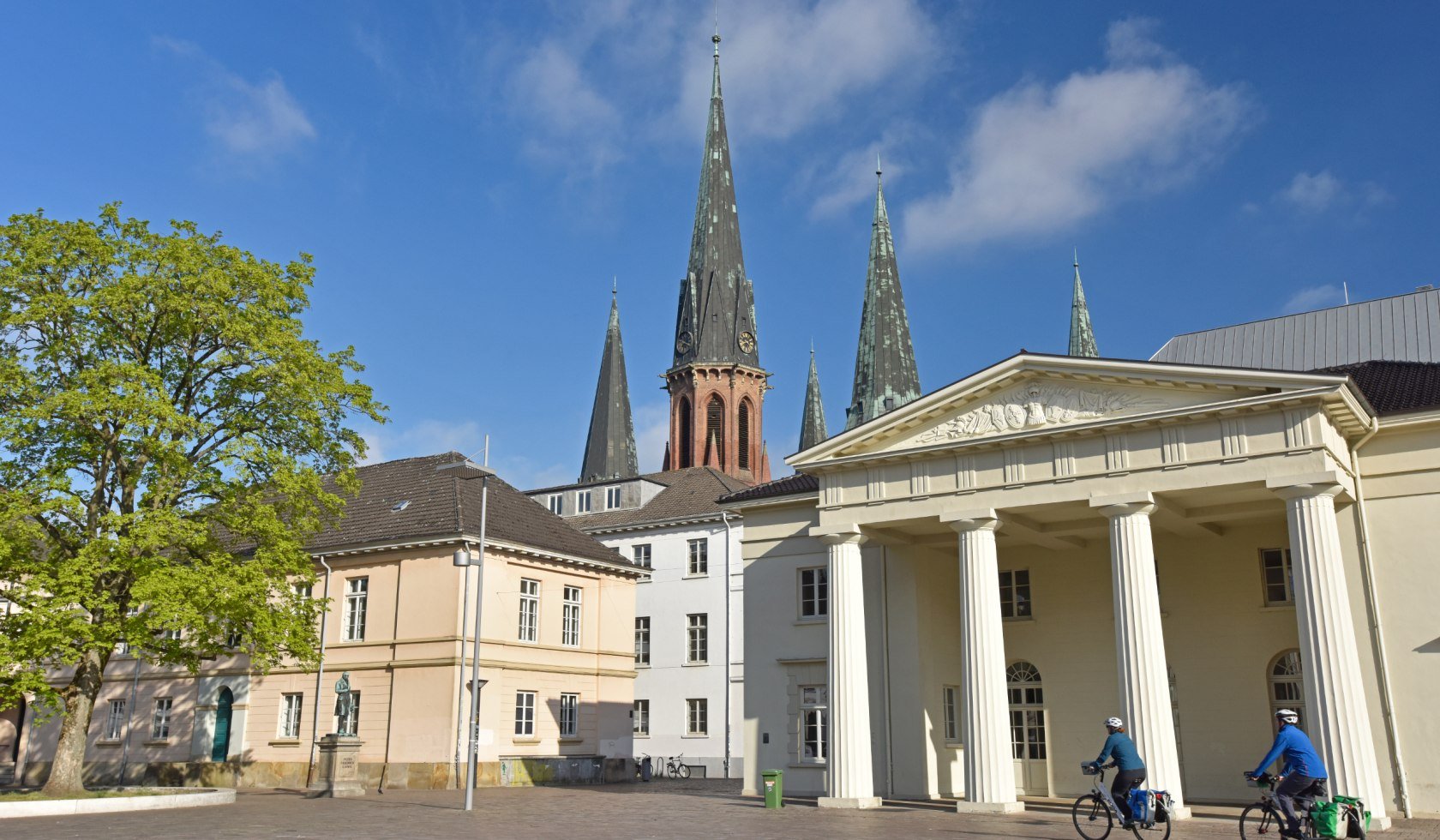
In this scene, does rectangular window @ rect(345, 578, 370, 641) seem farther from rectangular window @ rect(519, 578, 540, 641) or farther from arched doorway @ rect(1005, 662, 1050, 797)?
arched doorway @ rect(1005, 662, 1050, 797)

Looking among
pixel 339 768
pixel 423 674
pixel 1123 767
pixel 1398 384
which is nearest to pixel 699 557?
pixel 423 674

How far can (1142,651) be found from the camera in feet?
74.8

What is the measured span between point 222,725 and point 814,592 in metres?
20.5

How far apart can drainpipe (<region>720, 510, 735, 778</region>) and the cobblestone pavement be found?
683 inches

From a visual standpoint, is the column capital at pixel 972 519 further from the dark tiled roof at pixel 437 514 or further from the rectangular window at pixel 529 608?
the rectangular window at pixel 529 608

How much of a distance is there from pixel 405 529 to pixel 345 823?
16467 millimetres

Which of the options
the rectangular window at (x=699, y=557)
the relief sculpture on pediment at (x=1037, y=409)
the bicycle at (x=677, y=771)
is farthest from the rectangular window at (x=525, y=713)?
the relief sculpture on pediment at (x=1037, y=409)

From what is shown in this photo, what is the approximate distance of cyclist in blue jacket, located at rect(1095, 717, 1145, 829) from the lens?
16406mm

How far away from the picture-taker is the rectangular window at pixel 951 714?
29.2 metres

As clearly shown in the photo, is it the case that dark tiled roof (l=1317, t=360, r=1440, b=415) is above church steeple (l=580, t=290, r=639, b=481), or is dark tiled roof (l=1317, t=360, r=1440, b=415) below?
below

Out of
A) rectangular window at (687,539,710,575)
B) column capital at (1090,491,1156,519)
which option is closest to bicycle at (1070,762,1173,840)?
column capital at (1090,491,1156,519)

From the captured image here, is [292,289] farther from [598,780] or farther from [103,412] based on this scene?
[598,780]

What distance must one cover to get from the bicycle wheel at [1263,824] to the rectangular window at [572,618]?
78.1 ft

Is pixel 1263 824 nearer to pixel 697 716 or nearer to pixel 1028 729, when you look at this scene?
pixel 1028 729
